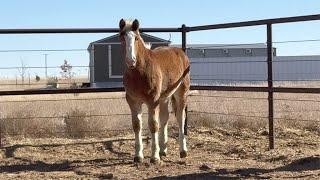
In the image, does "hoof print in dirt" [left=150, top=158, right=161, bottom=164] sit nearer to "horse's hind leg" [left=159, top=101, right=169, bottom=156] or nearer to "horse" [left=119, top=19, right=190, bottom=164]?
"horse" [left=119, top=19, right=190, bottom=164]

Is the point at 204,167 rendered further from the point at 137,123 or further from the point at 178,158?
the point at 137,123

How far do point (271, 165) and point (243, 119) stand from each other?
420 centimetres

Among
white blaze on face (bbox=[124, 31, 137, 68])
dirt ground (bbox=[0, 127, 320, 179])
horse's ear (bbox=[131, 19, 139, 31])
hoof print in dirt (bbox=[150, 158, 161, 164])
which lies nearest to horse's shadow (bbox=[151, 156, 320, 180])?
dirt ground (bbox=[0, 127, 320, 179])

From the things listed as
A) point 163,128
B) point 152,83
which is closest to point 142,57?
point 152,83

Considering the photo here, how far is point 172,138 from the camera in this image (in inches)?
429

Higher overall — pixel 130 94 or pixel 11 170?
pixel 130 94

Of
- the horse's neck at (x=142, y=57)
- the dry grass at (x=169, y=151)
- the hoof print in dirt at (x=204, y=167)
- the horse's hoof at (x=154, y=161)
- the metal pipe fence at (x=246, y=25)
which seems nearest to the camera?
the dry grass at (x=169, y=151)

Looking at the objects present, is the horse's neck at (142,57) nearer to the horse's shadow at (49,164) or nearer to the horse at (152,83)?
the horse at (152,83)

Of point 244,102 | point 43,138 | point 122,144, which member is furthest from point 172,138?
point 244,102

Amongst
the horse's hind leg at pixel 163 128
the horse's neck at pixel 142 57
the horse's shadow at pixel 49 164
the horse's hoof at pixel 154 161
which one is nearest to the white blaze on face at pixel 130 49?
the horse's neck at pixel 142 57

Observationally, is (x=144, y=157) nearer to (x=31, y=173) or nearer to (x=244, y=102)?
(x=31, y=173)

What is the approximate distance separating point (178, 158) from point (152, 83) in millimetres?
1541

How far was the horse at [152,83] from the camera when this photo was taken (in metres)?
8.08

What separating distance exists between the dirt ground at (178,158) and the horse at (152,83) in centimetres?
39
